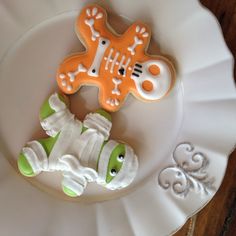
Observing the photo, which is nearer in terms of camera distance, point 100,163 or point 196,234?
point 100,163

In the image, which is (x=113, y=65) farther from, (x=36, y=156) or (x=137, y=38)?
(x=36, y=156)

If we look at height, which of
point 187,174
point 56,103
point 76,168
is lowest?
point 187,174

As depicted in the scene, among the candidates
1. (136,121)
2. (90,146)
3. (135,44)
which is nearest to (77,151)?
(90,146)

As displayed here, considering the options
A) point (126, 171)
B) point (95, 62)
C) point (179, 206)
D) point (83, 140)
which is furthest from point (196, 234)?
point (95, 62)

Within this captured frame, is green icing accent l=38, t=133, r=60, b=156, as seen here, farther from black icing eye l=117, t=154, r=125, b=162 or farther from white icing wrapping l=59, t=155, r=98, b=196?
black icing eye l=117, t=154, r=125, b=162

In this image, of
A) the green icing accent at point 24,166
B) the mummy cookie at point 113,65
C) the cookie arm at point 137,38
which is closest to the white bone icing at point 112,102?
the mummy cookie at point 113,65

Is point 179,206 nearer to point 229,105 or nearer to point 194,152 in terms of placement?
point 194,152

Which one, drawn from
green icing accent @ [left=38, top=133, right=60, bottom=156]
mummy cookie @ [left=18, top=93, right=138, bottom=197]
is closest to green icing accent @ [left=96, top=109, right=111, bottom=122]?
mummy cookie @ [left=18, top=93, right=138, bottom=197]
